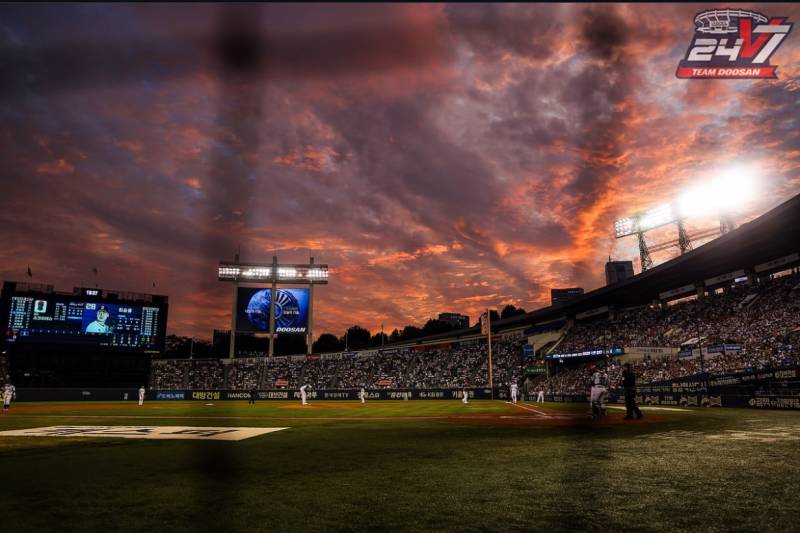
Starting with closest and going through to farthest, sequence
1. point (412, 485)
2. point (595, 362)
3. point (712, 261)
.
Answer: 1. point (412, 485)
2. point (712, 261)
3. point (595, 362)

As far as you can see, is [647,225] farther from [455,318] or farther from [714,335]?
[455,318]

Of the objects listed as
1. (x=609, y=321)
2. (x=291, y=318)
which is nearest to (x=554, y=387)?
(x=609, y=321)

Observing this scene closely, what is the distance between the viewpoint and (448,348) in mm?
64938

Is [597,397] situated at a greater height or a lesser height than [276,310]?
lesser

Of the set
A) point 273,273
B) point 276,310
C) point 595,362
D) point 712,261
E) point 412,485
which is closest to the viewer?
point 412,485

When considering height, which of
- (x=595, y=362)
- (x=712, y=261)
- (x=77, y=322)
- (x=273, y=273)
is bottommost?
(x=595, y=362)

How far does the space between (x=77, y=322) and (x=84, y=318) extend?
844 mm

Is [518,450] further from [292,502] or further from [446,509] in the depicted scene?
[292,502]

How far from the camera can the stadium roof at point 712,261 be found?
97.5 feet

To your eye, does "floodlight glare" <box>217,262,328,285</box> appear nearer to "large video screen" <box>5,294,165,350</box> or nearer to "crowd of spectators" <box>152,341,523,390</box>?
"crowd of spectators" <box>152,341,523,390</box>

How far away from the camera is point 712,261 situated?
124 ft

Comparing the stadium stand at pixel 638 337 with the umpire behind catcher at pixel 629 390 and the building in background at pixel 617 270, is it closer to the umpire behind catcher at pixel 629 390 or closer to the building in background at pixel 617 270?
the umpire behind catcher at pixel 629 390

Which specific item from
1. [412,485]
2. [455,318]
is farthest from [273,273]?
[455,318]

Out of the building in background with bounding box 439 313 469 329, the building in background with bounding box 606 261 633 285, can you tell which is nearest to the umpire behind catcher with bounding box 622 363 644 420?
the building in background with bounding box 606 261 633 285
